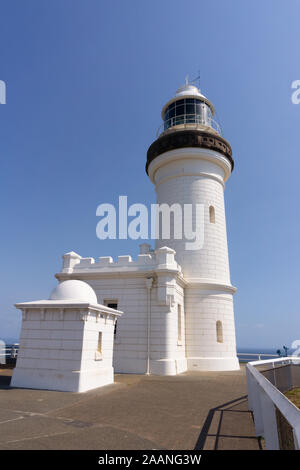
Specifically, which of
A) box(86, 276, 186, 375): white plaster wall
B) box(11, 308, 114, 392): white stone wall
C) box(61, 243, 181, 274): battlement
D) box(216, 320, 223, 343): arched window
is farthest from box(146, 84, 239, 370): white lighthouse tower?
box(11, 308, 114, 392): white stone wall

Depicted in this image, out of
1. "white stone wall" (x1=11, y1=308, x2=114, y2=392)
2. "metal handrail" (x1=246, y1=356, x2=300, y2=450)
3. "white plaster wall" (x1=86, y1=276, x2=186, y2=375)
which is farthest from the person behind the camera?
"white plaster wall" (x1=86, y1=276, x2=186, y2=375)

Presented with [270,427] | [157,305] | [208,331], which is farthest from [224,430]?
[208,331]

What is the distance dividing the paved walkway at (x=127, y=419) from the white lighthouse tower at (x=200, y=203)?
6945 mm

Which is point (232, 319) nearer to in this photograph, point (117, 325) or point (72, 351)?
point (117, 325)

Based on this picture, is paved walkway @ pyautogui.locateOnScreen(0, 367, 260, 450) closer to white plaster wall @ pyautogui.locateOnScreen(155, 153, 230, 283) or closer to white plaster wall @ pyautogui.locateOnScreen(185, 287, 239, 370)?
white plaster wall @ pyautogui.locateOnScreen(185, 287, 239, 370)

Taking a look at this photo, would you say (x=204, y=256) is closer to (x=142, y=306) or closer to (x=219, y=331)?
(x=219, y=331)

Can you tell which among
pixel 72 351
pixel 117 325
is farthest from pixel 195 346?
pixel 72 351

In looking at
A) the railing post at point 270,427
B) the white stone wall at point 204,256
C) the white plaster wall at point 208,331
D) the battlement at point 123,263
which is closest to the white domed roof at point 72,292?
the battlement at point 123,263

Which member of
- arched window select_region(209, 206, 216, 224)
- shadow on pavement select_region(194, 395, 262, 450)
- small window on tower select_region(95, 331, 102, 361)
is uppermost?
arched window select_region(209, 206, 216, 224)

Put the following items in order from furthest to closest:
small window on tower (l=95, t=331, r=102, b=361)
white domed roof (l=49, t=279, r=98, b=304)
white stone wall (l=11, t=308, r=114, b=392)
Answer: white domed roof (l=49, t=279, r=98, b=304)
small window on tower (l=95, t=331, r=102, b=361)
white stone wall (l=11, t=308, r=114, b=392)

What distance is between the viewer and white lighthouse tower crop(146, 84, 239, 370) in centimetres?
1694

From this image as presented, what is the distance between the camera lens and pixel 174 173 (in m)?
20.0

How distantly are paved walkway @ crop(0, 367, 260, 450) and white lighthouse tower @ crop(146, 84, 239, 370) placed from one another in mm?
6945
